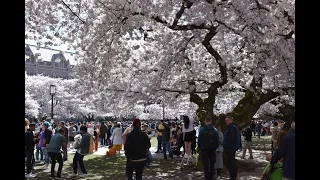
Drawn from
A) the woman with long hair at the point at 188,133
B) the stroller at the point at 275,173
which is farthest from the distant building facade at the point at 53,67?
the stroller at the point at 275,173

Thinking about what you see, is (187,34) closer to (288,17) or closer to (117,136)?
(288,17)

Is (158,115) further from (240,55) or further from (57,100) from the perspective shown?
(240,55)

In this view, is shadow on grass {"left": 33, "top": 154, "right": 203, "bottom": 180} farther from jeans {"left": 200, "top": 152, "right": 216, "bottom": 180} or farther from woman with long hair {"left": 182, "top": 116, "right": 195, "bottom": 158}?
jeans {"left": 200, "top": 152, "right": 216, "bottom": 180}

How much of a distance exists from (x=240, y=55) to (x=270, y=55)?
1.96m

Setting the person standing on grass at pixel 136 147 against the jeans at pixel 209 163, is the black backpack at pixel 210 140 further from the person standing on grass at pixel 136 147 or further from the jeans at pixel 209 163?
the person standing on grass at pixel 136 147

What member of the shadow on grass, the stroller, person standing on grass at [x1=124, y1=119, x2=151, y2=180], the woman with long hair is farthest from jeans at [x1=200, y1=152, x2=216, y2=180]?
the woman with long hair

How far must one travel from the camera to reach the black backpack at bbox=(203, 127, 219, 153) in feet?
34.6

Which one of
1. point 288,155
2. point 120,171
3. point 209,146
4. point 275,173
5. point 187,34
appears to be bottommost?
point 120,171

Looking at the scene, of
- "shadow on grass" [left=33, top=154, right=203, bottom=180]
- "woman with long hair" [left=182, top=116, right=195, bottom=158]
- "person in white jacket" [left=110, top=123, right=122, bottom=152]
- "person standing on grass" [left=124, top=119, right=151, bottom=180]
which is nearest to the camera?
"person standing on grass" [left=124, top=119, right=151, bottom=180]

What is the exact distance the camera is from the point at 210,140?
34.6 ft

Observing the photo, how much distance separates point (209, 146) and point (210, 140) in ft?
0.53

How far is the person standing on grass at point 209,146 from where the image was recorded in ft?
34.6

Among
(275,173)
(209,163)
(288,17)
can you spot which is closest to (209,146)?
(209,163)
